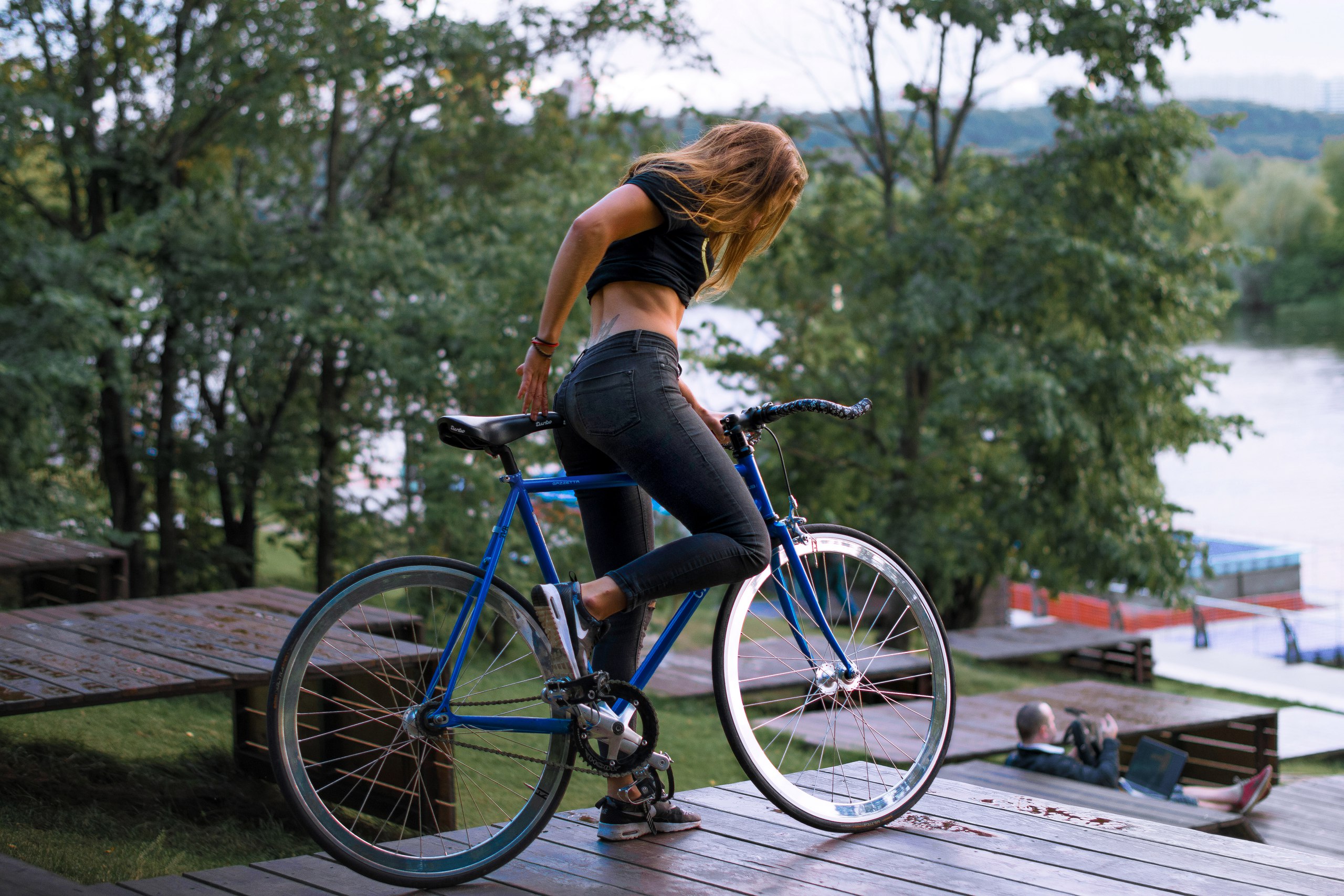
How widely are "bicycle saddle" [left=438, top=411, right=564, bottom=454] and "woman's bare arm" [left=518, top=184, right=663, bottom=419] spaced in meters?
0.03

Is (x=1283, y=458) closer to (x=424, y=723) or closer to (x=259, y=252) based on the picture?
(x=259, y=252)

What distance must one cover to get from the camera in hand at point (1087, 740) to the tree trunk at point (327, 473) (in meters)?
5.54

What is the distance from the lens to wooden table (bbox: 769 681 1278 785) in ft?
20.1

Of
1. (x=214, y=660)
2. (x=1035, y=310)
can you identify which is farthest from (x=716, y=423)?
(x=1035, y=310)

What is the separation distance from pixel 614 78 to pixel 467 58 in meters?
1.49

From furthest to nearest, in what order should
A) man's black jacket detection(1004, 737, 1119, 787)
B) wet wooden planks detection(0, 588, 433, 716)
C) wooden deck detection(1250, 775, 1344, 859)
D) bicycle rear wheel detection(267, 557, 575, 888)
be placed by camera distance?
wooden deck detection(1250, 775, 1344, 859) < man's black jacket detection(1004, 737, 1119, 787) < wet wooden planks detection(0, 588, 433, 716) < bicycle rear wheel detection(267, 557, 575, 888)

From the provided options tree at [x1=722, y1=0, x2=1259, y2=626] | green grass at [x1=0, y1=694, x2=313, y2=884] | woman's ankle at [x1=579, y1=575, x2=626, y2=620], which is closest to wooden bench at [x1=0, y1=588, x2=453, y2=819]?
green grass at [x1=0, y1=694, x2=313, y2=884]

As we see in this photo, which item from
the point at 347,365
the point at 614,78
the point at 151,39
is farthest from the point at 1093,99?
the point at 151,39

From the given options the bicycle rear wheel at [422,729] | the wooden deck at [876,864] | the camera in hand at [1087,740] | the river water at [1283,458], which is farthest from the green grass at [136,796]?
the river water at [1283,458]

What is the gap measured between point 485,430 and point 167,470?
7582 millimetres

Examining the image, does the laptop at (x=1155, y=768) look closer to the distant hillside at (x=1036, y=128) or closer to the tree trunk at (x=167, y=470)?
the distant hillside at (x=1036, y=128)

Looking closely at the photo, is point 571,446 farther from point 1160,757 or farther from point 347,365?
point 347,365

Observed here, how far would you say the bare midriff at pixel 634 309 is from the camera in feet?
7.27

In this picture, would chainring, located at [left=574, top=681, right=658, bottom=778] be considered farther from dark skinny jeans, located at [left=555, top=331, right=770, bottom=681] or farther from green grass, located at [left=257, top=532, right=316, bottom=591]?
green grass, located at [left=257, top=532, right=316, bottom=591]
